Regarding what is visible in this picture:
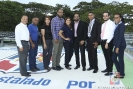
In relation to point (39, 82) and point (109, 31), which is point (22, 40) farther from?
point (109, 31)

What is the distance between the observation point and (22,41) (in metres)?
3.89

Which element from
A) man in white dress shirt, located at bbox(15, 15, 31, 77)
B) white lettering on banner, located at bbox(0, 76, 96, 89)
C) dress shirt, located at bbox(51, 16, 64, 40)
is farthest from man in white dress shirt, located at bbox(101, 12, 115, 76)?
man in white dress shirt, located at bbox(15, 15, 31, 77)

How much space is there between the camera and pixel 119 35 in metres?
3.70

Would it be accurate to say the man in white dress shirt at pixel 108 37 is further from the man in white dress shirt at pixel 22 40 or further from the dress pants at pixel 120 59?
the man in white dress shirt at pixel 22 40

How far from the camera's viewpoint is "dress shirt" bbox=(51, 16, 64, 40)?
4.39m

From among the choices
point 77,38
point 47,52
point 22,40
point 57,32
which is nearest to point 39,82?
point 22,40

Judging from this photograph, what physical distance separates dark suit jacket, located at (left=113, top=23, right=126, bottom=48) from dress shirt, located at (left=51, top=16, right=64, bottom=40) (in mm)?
1379

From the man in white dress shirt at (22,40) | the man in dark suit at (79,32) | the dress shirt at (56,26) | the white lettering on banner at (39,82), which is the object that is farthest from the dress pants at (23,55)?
the man in dark suit at (79,32)

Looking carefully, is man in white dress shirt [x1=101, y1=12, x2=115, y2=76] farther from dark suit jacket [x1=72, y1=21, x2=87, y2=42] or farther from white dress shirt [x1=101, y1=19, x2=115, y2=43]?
dark suit jacket [x1=72, y1=21, x2=87, y2=42]

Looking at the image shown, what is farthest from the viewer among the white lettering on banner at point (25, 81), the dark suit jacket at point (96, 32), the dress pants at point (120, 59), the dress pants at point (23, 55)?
the dark suit jacket at point (96, 32)

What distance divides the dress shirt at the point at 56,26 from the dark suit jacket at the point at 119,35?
138 centimetres

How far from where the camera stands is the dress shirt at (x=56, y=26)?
4395 millimetres

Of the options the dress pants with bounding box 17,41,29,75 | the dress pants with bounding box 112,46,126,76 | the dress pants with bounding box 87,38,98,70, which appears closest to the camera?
the dress pants with bounding box 112,46,126,76

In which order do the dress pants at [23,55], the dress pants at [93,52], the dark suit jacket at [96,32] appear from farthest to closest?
the dress pants at [93,52] < the dark suit jacket at [96,32] < the dress pants at [23,55]
